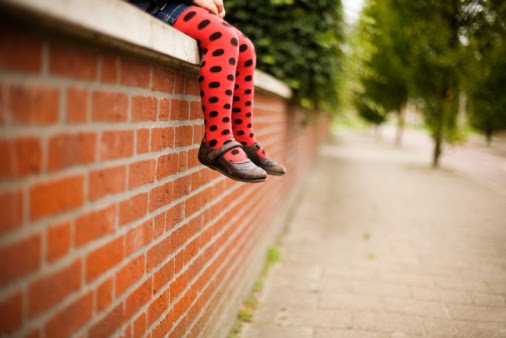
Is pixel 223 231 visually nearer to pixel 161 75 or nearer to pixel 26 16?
pixel 161 75

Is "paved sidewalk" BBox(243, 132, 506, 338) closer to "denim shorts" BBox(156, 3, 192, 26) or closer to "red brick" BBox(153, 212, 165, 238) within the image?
"red brick" BBox(153, 212, 165, 238)

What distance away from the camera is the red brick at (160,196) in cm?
154

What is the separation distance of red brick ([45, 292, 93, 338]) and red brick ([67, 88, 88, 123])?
45 centimetres

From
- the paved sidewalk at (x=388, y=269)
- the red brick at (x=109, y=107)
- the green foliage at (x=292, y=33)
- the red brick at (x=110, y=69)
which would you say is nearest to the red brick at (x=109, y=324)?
the red brick at (x=109, y=107)

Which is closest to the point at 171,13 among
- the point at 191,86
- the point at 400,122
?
the point at 191,86

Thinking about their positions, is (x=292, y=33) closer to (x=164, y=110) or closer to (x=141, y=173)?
(x=164, y=110)

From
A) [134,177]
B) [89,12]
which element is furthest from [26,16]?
[134,177]

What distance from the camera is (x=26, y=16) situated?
863 mm

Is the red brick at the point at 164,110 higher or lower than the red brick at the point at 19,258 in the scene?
higher

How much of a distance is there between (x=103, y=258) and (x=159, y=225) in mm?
396

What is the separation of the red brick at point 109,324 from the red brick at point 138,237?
170 millimetres

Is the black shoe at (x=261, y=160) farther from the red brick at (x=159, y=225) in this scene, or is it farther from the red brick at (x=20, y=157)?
the red brick at (x=20, y=157)

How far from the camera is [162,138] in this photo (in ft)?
5.32

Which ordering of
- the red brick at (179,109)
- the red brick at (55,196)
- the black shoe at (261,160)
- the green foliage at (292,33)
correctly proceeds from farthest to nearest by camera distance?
the green foliage at (292,33), the black shoe at (261,160), the red brick at (179,109), the red brick at (55,196)
